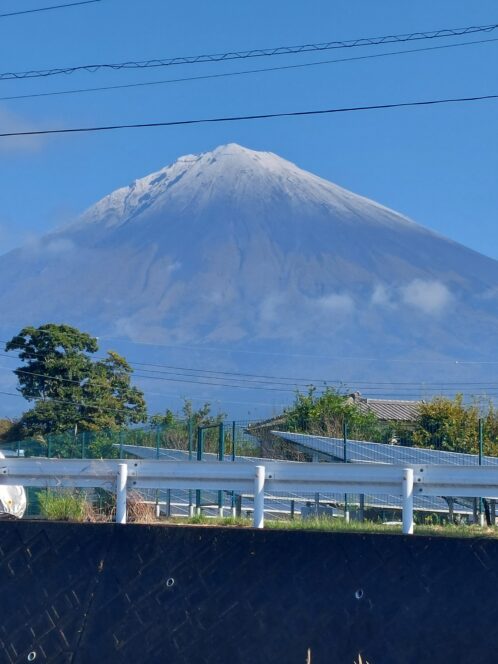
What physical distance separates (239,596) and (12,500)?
495 cm

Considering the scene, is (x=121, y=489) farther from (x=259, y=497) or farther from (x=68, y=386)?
(x=68, y=386)

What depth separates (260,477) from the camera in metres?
12.3

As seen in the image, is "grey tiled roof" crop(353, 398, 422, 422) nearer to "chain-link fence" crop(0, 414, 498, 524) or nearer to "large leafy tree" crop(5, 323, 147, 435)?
"large leafy tree" crop(5, 323, 147, 435)

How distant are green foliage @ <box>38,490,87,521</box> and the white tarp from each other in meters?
0.91

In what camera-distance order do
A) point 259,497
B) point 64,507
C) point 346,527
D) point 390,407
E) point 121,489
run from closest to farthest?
point 259,497
point 121,489
point 346,527
point 64,507
point 390,407

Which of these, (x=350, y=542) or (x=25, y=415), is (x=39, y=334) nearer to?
(x=25, y=415)

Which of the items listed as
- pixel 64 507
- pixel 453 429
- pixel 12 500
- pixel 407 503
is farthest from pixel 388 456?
pixel 407 503

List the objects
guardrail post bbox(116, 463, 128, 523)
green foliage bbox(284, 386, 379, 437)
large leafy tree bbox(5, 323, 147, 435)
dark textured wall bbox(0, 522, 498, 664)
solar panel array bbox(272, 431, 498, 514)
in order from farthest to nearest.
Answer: large leafy tree bbox(5, 323, 147, 435)
green foliage bbox(284, 386, 379, 437)
solar panel array bbox(272, 431, 498, 514)
guardrail post bbox(116, 463, 128, 523)
dark textured wall bbox(0, 522, 498, 664)

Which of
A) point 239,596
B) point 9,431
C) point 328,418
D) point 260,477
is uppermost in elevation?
point 9,431

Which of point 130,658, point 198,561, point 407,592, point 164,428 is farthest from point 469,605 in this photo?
point 164,428

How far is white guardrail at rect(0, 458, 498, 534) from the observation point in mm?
11734

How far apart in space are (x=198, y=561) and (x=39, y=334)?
148 feet

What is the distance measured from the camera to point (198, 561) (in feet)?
39.8

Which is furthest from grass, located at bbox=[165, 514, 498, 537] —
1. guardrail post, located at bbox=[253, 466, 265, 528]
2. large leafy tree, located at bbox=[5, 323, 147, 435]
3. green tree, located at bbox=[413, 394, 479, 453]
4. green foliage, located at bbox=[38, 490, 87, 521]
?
large leafy tree, located at bbox=[5, 323, 147, 435]
